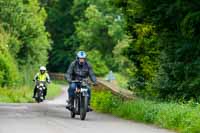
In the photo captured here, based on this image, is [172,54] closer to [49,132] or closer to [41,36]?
[49,132]

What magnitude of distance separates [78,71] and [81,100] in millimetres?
871

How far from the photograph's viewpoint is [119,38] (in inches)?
3282

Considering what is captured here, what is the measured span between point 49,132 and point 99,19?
71.2 m

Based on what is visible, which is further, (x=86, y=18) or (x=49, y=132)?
(x=86, y=18)

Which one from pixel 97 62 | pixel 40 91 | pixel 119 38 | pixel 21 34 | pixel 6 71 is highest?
pixel 119 38

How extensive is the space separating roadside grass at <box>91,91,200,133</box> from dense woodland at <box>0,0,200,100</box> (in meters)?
1.51

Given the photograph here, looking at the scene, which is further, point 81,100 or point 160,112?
point 81,100

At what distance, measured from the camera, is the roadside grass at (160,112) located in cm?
1515

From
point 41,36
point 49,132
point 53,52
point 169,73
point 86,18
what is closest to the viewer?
point 49,132

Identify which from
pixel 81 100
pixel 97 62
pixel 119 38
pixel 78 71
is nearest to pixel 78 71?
pixel 78 71

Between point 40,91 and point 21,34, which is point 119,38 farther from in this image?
point 40,91

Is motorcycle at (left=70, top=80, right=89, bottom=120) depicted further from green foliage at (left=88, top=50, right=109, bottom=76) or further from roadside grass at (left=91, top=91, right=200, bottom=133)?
green foliage at (left=88, top=50, right=109, bottom=76)

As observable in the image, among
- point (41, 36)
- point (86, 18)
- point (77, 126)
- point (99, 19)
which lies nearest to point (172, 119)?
point (77, 126)

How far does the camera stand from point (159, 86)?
69.6ft
